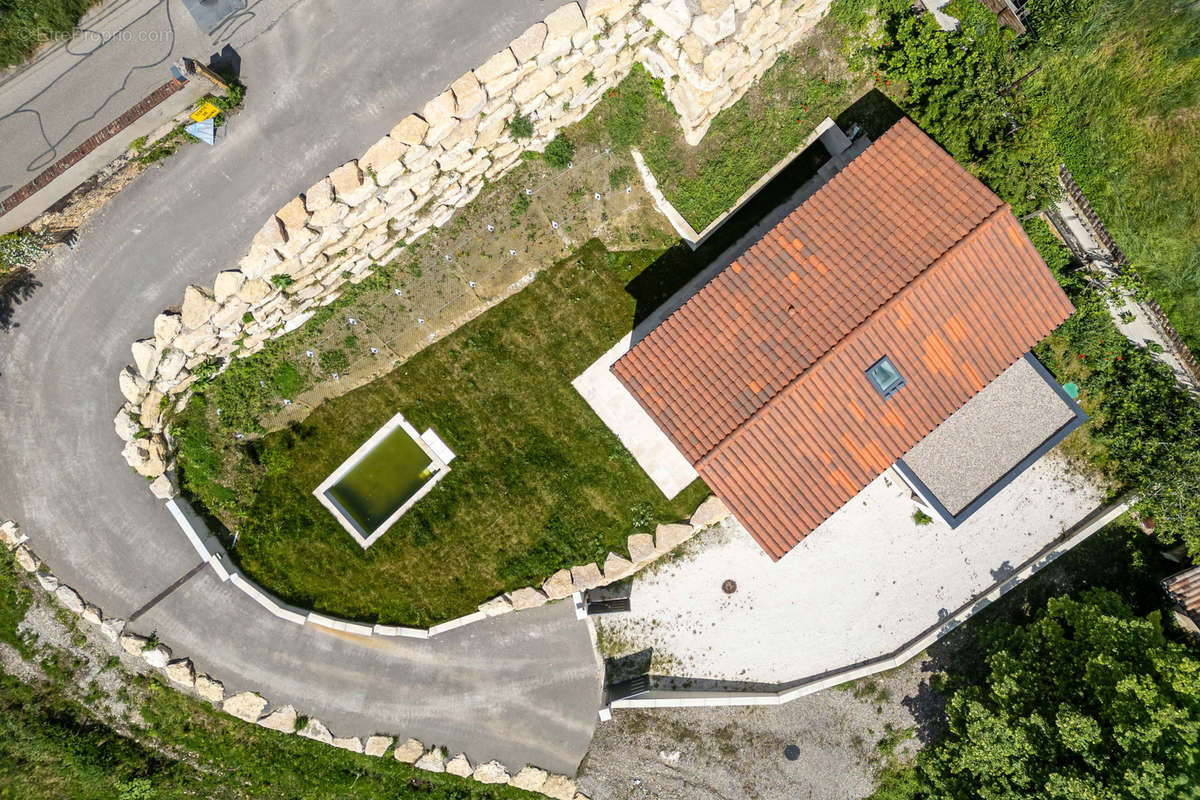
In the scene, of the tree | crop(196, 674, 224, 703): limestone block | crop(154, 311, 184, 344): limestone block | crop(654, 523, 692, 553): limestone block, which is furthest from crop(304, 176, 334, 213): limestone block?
the tree

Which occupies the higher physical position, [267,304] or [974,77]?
[267,304]

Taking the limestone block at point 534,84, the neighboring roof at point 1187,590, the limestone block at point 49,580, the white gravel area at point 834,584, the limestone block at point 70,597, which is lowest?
the neighboring roof at point 1187,590

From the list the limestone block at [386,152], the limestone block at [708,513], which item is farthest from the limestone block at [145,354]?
the limestone block at [708,513]

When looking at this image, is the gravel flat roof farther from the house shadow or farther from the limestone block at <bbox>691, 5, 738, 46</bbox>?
the limestone block at <bbox>691, 5, 738, 46</bbox>

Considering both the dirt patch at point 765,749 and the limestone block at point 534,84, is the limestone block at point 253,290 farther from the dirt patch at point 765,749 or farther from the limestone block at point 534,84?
the dirt patch at point 765,749

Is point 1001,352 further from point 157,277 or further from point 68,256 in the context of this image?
point 68,256

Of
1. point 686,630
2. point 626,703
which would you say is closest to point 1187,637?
point 686,630
